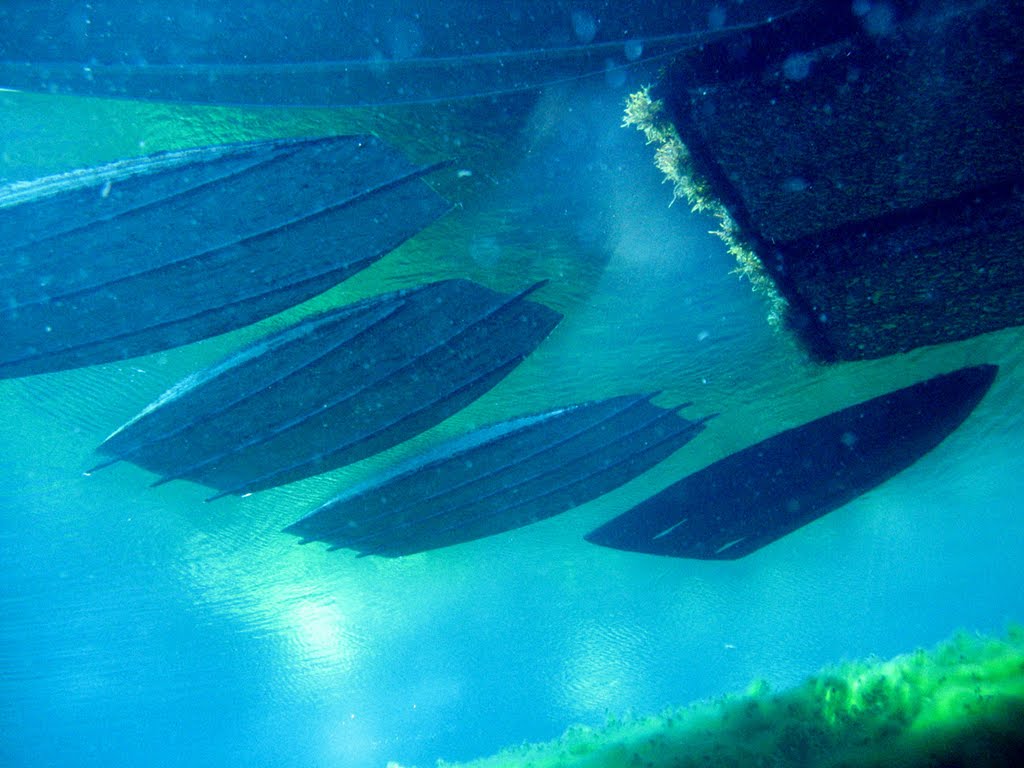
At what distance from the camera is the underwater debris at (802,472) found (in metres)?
6.05


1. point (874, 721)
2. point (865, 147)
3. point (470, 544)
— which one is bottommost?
point (874, 721)

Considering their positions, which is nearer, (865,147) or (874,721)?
(865,147)

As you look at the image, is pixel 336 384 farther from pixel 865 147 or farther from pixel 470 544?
pixel 470 544

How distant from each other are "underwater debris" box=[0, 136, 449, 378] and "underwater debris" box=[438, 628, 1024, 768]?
4.45 m

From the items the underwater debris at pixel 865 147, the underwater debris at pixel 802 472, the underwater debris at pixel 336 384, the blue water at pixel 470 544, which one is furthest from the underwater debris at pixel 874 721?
the underwater debris at pixel 336 384

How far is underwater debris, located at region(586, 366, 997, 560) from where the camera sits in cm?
605

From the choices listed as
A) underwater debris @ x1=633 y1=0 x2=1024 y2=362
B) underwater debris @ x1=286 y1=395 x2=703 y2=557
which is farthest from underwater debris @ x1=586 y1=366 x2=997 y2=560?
underwater debris @ x1=633 y1=0 x2=1024 y2=362

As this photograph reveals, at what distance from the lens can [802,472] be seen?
641cm

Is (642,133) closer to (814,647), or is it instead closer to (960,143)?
(960,143)

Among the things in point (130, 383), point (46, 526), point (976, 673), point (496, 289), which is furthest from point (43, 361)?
point (976, 673)

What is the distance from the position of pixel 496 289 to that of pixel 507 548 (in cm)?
763

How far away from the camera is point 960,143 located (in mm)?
2602

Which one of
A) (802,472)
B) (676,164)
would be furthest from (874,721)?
(676,164)

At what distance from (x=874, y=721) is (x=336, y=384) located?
4787 millimetres
